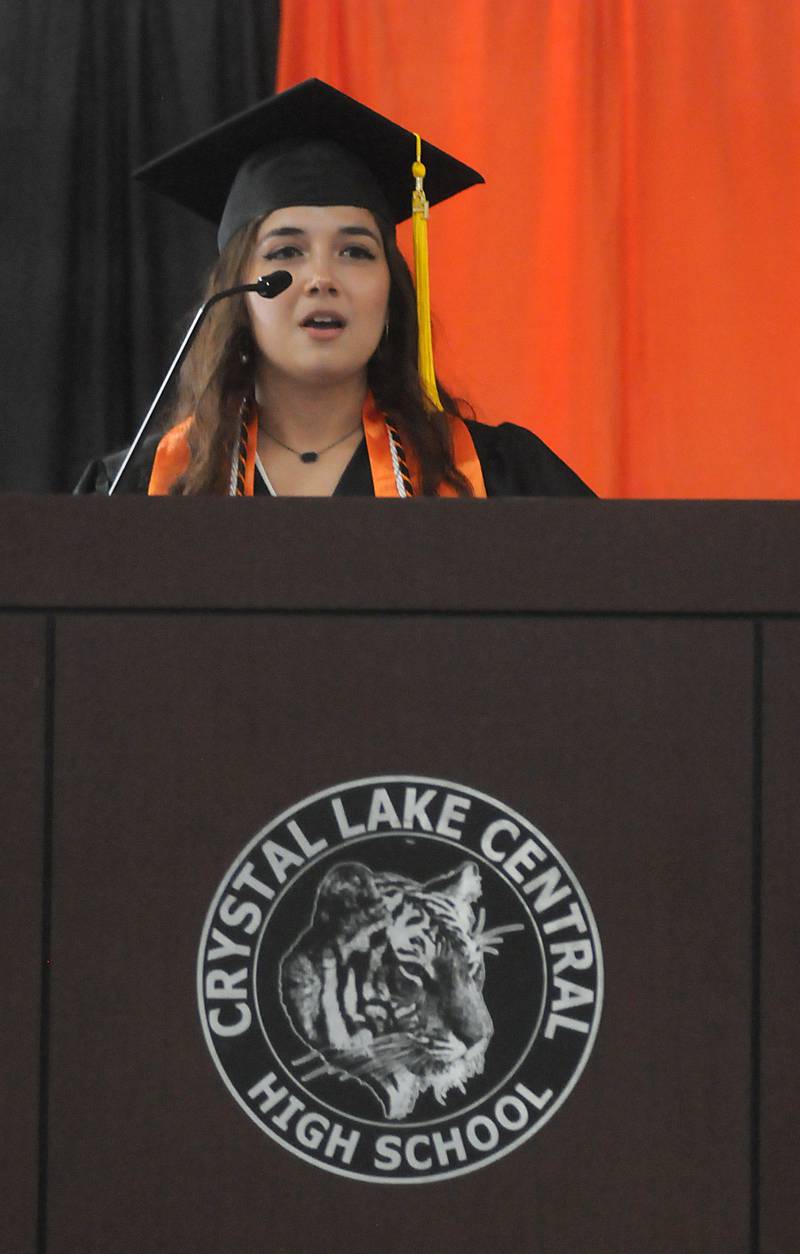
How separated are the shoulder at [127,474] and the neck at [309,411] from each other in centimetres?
16

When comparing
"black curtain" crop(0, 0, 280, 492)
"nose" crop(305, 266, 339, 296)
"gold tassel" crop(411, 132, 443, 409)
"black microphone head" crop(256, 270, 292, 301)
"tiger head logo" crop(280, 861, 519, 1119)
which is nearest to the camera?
"tiger head logo" crop(280, 861, 519, 1119)

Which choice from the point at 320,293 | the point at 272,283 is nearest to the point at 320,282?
the point at 320,293

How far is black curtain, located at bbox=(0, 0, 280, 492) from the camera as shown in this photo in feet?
8.34

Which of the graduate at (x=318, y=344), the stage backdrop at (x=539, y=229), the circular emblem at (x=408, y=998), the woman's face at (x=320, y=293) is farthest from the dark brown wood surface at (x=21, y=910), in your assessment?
the stage backdrop at (x=539, y=229)

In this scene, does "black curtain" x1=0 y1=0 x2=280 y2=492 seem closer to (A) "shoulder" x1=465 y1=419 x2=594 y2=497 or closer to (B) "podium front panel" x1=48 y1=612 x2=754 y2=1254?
(A) "shoulder" x1=465 y1=419 x2=594 y2=497

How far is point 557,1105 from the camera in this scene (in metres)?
0.70

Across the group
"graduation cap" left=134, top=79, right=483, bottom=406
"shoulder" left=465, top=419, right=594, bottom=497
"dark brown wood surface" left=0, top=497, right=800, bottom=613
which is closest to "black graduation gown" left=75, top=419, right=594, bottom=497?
"shoulder" left=465, top=419, right=594, bottom=497

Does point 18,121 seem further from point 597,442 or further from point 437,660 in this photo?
point 437,660

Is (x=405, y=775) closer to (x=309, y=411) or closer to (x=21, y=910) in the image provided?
(x=21, y=910)

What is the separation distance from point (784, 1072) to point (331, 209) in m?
1.29

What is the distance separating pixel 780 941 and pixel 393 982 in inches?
7.8

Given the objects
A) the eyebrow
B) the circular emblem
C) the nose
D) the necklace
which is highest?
the eyebrow

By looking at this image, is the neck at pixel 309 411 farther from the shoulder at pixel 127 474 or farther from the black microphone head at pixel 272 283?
the black microphone head at pixel 272 283

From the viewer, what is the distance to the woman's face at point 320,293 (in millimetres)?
1694
